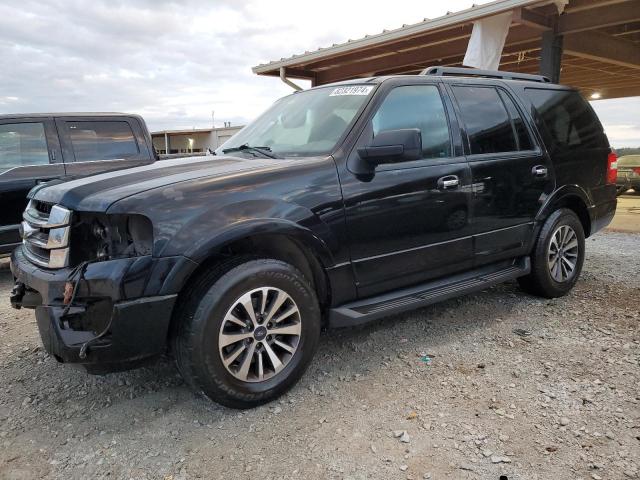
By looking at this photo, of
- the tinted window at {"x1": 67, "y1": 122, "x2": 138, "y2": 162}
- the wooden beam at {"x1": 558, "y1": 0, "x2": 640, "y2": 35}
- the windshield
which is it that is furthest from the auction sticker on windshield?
the wooden beam at {"x1": 558, "y1": 0, "x2": 640, "y2": 35}

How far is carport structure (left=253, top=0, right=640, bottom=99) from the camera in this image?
24.0ft

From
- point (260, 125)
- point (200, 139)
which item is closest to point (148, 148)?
point (260, 125)

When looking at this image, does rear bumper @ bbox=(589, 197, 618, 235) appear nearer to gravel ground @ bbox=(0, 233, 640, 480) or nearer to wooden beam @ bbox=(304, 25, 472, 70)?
gravel ground @ bbox=(0, 233, 640, 480)

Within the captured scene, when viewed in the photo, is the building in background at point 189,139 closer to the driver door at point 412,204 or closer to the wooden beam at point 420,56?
the wooden beam at point 420,56

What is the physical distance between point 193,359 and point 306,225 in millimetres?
967

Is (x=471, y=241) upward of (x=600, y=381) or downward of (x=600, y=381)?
upward

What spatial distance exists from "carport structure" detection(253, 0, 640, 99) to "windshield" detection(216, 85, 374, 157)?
4755 mm

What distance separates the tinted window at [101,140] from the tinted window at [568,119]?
476cm

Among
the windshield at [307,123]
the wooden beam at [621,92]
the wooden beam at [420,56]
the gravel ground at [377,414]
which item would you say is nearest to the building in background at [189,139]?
the wooden beam at [420,56]

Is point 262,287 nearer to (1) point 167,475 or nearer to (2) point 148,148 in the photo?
(1) point 167,475

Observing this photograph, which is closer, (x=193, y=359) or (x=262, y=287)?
(x=193, y=359)

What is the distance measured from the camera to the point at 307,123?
138 inches

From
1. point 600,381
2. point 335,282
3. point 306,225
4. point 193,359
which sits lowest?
point 600,381

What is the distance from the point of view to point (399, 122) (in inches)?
134
